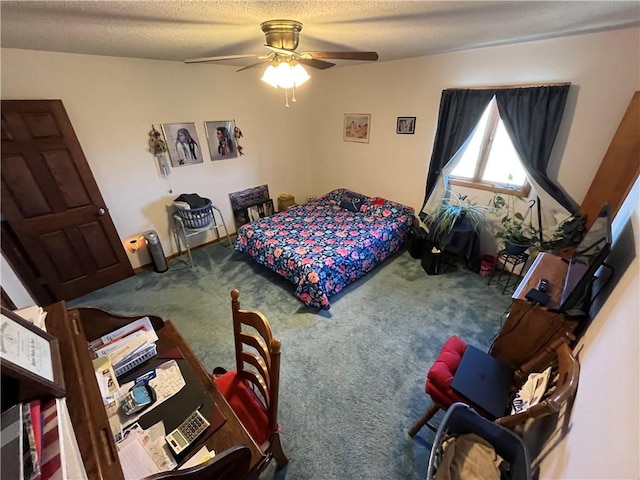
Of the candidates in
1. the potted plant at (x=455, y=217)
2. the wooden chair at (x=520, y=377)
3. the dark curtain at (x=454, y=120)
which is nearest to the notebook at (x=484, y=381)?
the wooden chair at (x=520, y=377)

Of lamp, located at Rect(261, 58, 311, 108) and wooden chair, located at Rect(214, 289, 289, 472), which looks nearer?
wooden chair, located at Rect(214, 289, 289, 472)

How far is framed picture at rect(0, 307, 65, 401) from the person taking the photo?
601 mm

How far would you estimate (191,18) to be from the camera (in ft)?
4.77

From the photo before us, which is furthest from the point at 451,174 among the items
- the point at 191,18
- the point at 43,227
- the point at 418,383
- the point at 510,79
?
the point at 43,227

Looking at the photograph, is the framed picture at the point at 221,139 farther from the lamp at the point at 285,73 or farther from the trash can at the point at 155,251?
the lamp at the point at 285,73

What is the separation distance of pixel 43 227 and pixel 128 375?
230 cm

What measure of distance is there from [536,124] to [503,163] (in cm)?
49

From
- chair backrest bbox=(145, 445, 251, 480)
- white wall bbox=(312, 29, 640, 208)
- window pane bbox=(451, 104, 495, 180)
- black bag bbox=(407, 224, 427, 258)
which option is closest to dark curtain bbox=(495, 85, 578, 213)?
white wall bbox=(312, 29, 640, 208)

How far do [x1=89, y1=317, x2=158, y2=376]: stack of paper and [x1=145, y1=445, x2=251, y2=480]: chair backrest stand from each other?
678mm

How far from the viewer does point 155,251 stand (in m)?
3.12

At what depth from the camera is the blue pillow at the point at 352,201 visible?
3.74 metres

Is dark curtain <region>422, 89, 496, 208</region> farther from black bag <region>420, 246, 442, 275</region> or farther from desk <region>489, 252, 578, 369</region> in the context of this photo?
desk <region>489, 252, 578, 369</region>

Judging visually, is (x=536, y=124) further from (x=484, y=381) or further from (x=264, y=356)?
(x=264, y=356)

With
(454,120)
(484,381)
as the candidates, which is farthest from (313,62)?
(484,381)
